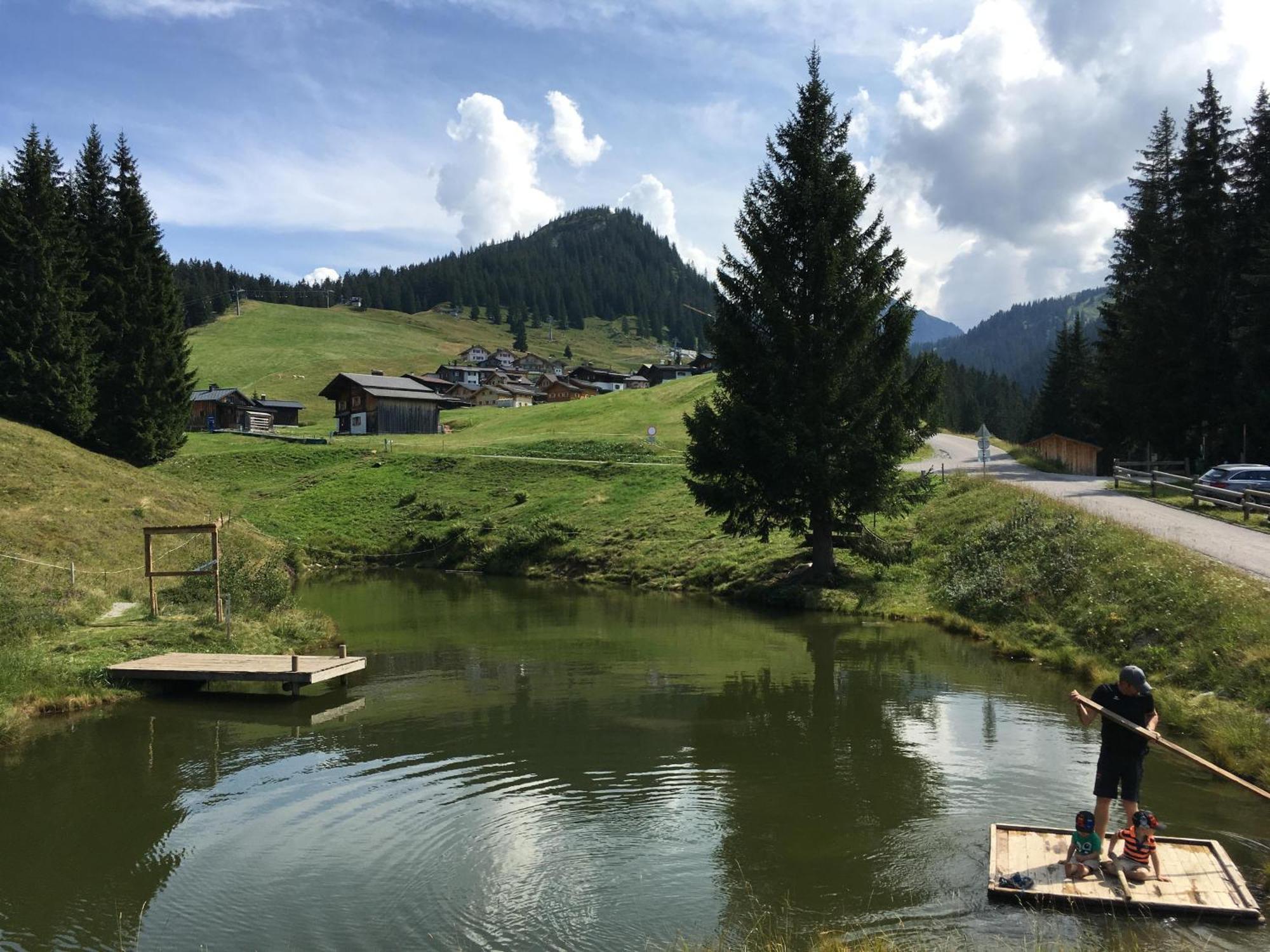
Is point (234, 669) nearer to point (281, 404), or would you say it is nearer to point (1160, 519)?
point (1160, 519)

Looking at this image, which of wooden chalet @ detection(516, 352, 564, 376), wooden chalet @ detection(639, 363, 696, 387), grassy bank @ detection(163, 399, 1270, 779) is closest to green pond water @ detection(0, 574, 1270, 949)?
grassy bank @ detection(163, 399, 1270, 779)

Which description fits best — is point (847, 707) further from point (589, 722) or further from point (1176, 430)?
point (1176, 430)

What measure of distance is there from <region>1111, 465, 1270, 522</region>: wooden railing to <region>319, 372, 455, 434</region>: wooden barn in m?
66.7

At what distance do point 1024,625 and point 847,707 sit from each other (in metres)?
8.93

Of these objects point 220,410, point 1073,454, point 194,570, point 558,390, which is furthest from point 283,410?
point 194,570

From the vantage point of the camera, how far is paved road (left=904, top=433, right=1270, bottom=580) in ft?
79.0

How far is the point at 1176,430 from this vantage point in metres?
48.6

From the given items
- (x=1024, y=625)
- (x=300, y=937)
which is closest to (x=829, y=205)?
(x=1024, y=625)

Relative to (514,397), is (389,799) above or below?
below

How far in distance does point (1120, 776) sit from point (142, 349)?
2061 inches

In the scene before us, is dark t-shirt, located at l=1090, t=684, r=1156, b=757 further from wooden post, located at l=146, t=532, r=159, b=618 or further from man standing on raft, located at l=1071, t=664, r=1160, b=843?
wooden post, located at l=146, t=532, r=159, b=618

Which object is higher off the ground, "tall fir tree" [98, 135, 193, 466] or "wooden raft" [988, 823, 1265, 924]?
"tall fir tree" [98, 135, 193, 466]

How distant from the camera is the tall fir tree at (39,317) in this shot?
4322 centimetres

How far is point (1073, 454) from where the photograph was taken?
190 ft
